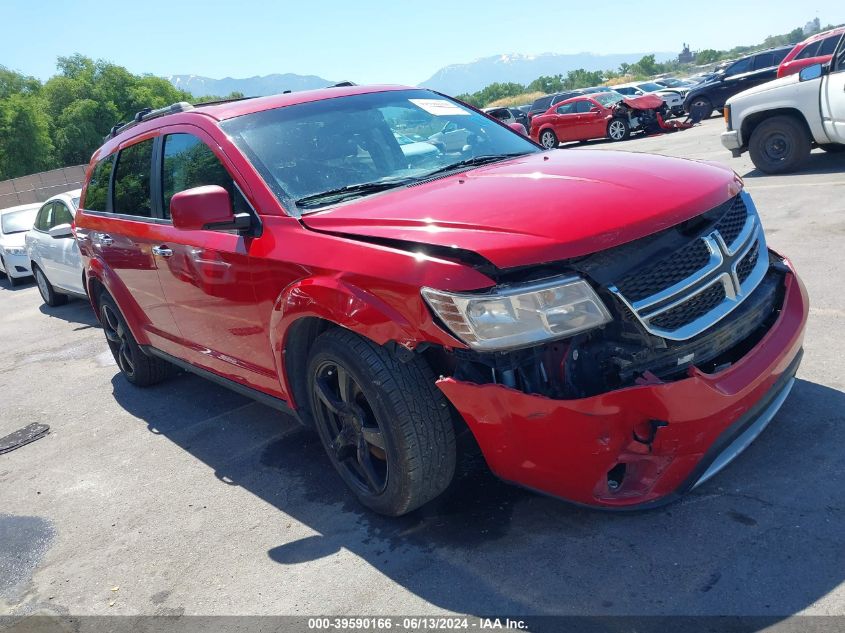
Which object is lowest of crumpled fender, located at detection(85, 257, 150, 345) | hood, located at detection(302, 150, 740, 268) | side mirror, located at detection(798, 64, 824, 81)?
crumpled fender, located at detection(85, 257, 150, 345)

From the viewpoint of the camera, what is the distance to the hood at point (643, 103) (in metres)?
20.3

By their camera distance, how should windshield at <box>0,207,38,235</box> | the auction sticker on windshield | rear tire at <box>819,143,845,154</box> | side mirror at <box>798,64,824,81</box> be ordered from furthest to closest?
windshield at <box>0,207,38,235</box>
rear tire at <box>819,143,845,154</box>
side mirror at <box>798,64,824,81</box>
the auction sticker on windshield

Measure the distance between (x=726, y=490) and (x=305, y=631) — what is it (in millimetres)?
1770

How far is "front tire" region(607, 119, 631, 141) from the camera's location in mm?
20609

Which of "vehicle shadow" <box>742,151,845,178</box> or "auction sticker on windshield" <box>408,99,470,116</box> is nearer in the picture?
"auction sticker on windshield" <box>408,99,470,116</box>

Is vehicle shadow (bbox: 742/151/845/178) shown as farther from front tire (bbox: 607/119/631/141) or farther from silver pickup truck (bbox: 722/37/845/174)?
front tire (bbox: 607/119/631/141)

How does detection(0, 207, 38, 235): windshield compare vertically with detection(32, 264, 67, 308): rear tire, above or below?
above

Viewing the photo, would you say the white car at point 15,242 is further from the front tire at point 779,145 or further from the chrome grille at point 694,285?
the chrome grille at point 694,285

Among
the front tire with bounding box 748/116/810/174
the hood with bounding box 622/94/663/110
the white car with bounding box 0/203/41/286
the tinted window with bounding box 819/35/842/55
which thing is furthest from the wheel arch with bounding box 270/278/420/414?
the hood with bounding box 622/94/663/110

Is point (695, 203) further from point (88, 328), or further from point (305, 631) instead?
point (88, 328)

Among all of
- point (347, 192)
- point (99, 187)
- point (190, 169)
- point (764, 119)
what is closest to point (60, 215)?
point (99, 187)

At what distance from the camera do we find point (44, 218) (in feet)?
33.7

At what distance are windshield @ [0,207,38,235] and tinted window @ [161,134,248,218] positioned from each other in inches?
395

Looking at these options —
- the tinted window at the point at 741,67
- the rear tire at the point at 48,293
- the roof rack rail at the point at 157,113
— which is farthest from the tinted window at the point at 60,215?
the tinted window at the point at 741,67
